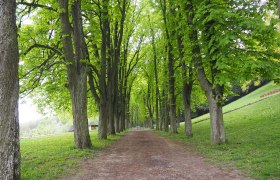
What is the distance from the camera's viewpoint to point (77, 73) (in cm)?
1322

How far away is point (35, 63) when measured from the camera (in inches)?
643

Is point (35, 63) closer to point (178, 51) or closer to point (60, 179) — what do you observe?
point (178, 51)

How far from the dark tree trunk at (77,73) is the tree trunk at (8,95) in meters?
6.26

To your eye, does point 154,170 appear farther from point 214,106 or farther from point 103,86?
point 103,86

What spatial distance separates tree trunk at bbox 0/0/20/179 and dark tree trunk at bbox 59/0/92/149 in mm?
6261

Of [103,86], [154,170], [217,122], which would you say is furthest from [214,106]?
[103,86]

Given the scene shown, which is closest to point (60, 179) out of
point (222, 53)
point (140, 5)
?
point (222, 53)

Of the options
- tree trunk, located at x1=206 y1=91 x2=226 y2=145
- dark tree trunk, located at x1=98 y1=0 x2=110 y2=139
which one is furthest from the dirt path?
dark tree trunk, located at x1=98 y1=0 x2=110 y2=139

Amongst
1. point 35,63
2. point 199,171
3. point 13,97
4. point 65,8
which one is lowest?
point 199,171

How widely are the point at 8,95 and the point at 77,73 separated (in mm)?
7278

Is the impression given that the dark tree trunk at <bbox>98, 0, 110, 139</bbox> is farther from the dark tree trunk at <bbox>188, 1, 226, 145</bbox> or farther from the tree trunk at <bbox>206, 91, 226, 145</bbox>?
the tree trunk at <bbox>206, 91, 226, 145</bbox>

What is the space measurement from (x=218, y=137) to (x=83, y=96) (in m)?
7.46

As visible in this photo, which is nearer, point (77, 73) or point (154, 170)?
point (154, 170)

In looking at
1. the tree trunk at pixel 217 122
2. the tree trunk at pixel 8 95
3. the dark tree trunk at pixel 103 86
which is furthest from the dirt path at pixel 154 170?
→ the dark tree trunk at pixel 103 86
